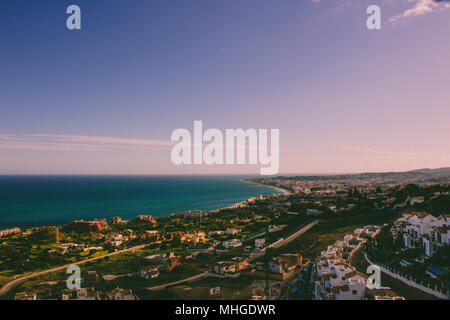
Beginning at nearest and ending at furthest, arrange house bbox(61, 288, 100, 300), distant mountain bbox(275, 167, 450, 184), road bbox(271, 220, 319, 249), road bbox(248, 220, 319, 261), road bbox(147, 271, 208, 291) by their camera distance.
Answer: house bbox(61, 288, 100, 300), road bbox(147, 271, 208, 291), road bbox(248, 220, 319, 261), road bbox(271, 220, 319, 249), distant mountain bbox(275, 167, 450, 184)

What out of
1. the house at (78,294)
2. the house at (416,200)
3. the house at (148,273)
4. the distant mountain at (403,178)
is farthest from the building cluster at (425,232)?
the distant mountain at (403,178)

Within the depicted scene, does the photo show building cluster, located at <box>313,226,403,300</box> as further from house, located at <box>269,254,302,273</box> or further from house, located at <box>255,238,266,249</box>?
house, located at <box>255,238,266,249</box>

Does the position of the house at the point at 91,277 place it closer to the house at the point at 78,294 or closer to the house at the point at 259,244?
the house at the point at 78,294

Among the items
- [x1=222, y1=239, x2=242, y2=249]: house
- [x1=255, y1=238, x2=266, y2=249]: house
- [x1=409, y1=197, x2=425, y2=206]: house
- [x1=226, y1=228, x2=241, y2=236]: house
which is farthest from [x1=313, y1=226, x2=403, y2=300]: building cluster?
[x1=409, y1=197, x2=425, y2=206]: house

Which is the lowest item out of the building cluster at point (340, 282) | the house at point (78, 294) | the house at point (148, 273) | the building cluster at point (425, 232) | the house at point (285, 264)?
the house at point (148, 273)

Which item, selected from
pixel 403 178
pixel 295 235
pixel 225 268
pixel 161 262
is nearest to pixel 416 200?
pixel 295 235
